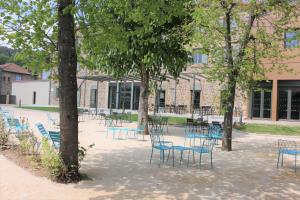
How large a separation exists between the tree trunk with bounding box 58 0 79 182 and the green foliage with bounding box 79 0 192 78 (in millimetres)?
464

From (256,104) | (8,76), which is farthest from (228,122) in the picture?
(8,76)

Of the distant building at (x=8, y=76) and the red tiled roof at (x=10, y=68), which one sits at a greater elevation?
the red tiled roof at (x=10, y=68)

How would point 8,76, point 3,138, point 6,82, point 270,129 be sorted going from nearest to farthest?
1. point 3,138
2. point 270,129
3. point 6,82
4. point 8,76

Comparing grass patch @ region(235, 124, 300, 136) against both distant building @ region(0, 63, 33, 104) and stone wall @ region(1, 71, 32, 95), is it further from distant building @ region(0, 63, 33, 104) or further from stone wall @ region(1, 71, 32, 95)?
stone wall @ region(1, 71, 32, 95)

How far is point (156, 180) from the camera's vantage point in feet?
27.2

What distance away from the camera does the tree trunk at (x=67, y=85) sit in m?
8.09

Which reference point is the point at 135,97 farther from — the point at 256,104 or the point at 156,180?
the point at 156,180

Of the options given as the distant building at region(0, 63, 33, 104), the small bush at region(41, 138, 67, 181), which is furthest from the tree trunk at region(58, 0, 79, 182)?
the distant building at region(0, 63, 33, 104)

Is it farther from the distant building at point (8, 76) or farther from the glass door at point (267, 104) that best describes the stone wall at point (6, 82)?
the glass door at point (267, 104)

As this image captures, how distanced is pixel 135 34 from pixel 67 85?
2853 millimetres

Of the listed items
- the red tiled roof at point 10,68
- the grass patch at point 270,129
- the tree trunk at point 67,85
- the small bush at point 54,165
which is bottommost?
the small bush at point 54,165

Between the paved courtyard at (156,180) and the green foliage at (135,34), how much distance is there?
2879 millimetres

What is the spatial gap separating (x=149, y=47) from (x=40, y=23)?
7281 mm

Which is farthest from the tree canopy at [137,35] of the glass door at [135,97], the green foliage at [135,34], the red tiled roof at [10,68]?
the red tiled roof at [10,68]
